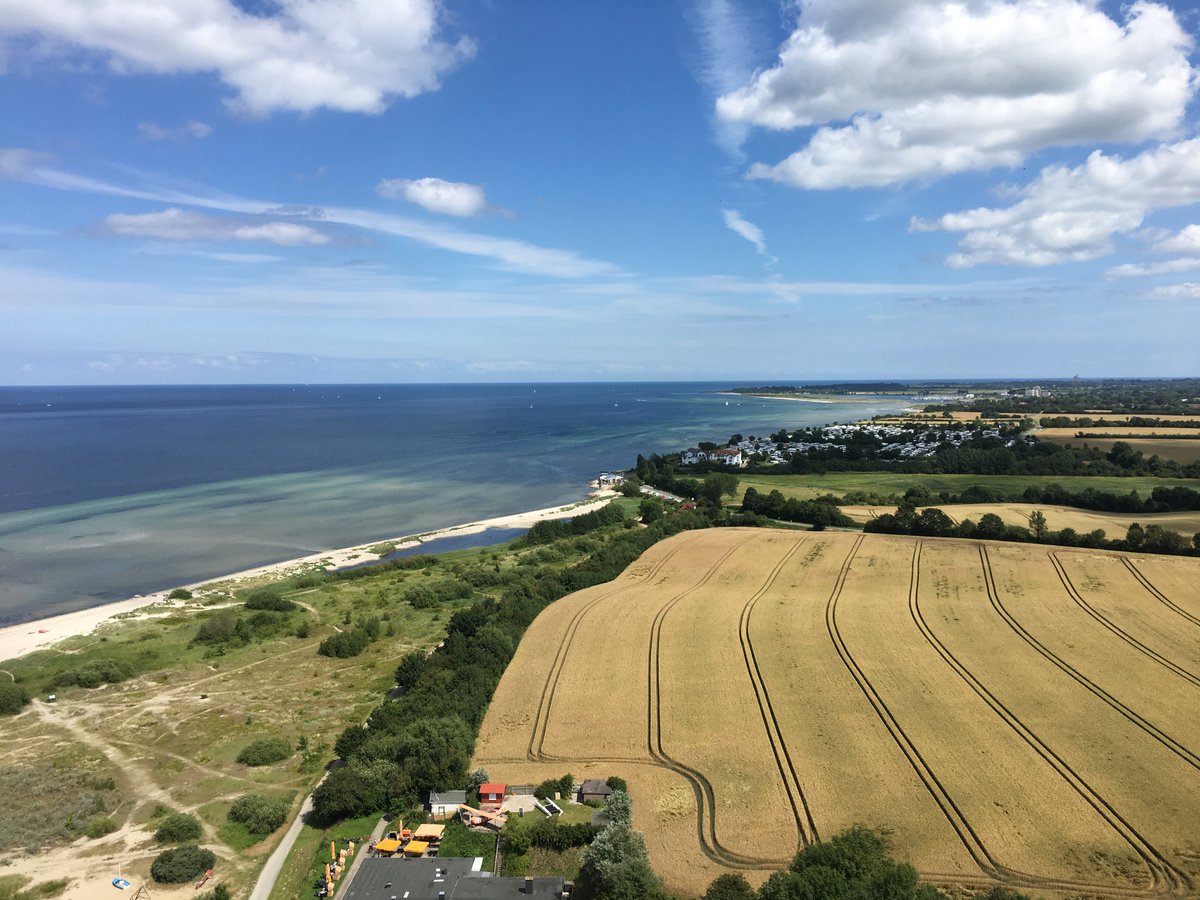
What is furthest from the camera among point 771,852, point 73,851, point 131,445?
point 131,445

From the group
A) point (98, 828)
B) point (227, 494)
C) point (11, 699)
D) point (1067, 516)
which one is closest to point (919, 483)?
point (1067, 516)

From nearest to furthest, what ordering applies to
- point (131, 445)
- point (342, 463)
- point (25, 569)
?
point (25, 569), point (342, 463), point (131, 445)

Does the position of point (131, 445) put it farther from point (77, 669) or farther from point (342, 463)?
point (77, 669)

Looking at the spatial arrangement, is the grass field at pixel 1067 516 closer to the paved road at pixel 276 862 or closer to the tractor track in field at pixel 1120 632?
the tractor track in field at pixel 1120 632

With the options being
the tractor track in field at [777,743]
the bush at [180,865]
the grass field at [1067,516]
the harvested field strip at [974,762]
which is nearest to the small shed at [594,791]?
the tractor track in field at [777,743]

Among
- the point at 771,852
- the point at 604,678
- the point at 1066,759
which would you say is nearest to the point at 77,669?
the point at 604,678

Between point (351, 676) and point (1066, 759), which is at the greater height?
point (1066, 759)
